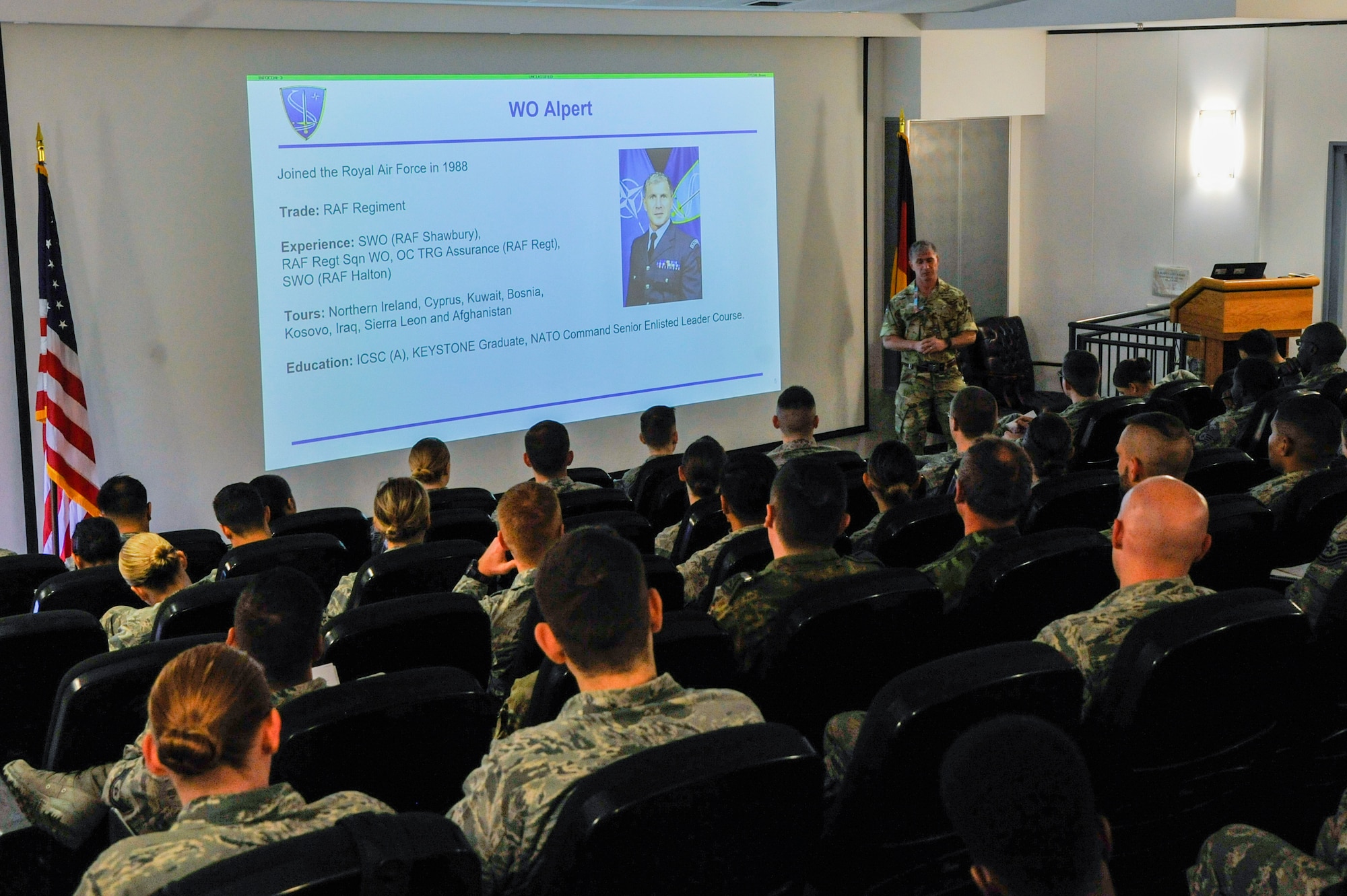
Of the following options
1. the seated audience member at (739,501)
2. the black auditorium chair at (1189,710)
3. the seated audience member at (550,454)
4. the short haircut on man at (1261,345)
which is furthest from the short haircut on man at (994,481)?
the short haircut on man at (1261,345)

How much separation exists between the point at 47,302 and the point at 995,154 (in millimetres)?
7518

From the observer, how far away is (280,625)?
255cm

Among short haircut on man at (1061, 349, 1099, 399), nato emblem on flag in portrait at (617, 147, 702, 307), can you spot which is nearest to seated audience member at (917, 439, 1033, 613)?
short haircut on man at (1061, 349, 1099, 399)

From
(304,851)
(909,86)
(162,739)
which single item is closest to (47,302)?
(162,739)

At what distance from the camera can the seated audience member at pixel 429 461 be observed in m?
5.54

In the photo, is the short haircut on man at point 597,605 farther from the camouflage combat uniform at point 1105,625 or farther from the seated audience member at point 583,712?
the camouflage combat uniform at point 1105,625

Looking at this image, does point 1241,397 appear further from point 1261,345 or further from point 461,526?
A: point 461,526

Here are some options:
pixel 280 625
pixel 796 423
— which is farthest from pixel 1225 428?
pixel 280 625

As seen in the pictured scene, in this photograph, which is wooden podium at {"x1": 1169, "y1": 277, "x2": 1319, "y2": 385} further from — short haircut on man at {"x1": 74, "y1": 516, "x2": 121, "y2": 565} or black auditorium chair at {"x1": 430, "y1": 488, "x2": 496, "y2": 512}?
short haircut on man at {"x1": 74, "y1": 516, "x2": 121, "y2": 565}

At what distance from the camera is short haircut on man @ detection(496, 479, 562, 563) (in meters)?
3.35

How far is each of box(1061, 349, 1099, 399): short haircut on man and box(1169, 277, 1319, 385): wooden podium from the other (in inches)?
83.4

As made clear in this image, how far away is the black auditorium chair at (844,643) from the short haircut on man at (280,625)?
943 mm

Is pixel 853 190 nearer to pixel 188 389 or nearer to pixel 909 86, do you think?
pixel 909 86

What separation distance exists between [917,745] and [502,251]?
20.2ft
